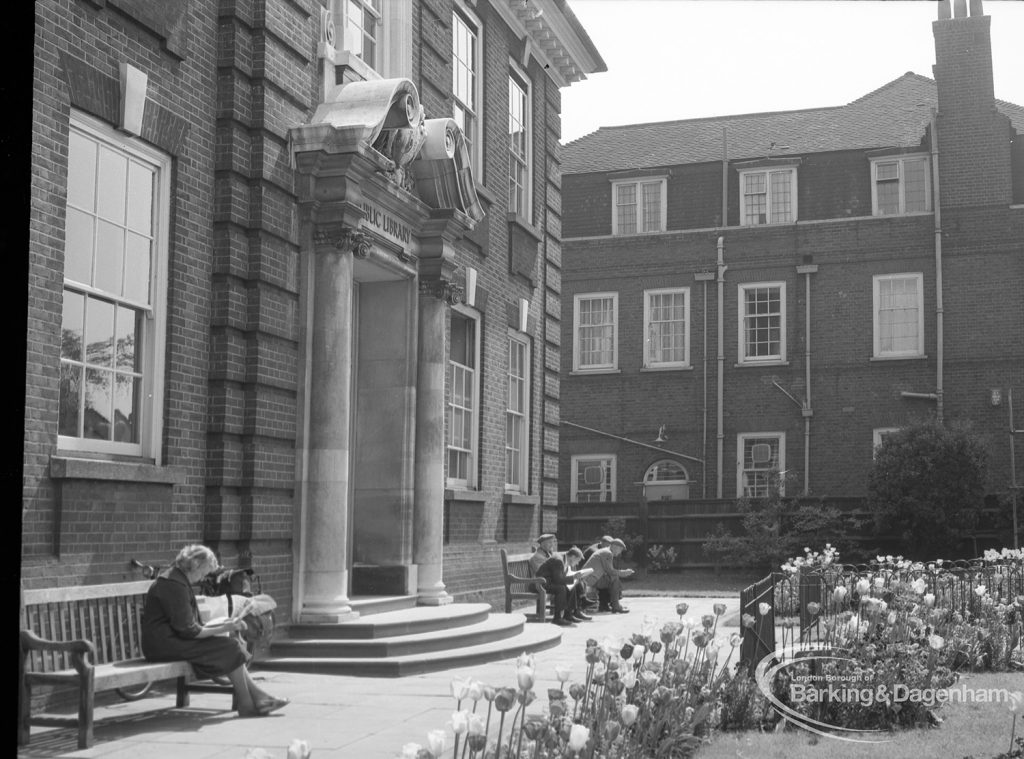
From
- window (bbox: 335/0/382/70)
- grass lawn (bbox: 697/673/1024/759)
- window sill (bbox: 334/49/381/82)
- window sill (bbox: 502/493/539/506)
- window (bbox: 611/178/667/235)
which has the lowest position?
grass lawn (bbox: 697/673/1024/759)

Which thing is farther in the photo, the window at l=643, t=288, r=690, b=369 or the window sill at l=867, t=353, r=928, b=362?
the window at l=643, t=288, r=690, b=369

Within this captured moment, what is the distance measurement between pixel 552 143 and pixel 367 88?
28.6ft

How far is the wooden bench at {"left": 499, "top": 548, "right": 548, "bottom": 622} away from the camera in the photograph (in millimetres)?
15844

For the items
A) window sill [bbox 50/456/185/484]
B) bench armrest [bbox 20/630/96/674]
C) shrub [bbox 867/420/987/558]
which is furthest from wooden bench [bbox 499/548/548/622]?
shrub [bbox 867/420/987/558]

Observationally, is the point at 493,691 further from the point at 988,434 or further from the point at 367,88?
the point at 988,434

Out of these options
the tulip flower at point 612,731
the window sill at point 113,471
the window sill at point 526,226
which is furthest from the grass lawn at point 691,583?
the tulip flower at point 612,731

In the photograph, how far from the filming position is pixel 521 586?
16688mm

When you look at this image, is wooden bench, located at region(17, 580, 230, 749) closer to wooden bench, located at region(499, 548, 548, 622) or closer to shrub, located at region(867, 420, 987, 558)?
wooden bench, located at region(499, 548, 548, 622)

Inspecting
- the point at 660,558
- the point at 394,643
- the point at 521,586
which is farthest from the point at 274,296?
the point at 660,558

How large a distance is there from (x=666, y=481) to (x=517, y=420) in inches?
611

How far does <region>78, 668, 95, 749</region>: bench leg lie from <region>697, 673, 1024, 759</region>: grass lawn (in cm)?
321

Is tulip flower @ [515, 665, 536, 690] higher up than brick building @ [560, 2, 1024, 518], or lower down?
lower down

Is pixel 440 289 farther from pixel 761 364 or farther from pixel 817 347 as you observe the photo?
pixel 817 347

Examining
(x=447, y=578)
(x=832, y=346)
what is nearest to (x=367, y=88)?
(x=447, y=578)
